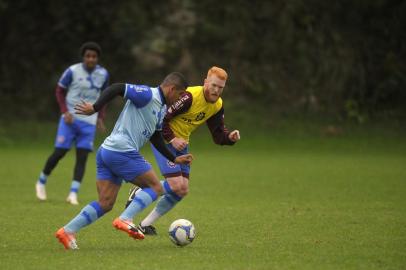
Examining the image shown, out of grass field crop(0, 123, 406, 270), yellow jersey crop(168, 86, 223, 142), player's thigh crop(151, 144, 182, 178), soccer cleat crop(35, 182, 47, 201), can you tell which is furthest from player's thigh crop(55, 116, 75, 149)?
player's thigh crop(151, 144, 182, 178)

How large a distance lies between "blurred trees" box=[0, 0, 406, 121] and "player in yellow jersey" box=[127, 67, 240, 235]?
1752 cm

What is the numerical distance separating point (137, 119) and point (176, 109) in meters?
1.20

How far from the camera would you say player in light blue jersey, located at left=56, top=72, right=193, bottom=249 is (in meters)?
7.62

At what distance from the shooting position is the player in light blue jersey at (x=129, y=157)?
25.0ft

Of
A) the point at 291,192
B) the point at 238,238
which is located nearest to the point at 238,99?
the point at 291,192

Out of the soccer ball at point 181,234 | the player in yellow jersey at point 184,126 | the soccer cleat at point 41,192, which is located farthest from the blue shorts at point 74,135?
the soccer ball at point 181,234

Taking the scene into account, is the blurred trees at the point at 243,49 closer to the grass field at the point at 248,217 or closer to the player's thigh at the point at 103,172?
the grass field at the point at 248,217

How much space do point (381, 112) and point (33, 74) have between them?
11.0m

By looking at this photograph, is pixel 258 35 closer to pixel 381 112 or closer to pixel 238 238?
pixel 381 112

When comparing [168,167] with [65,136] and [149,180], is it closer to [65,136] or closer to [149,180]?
[149,180]

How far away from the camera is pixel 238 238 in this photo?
8.59 m

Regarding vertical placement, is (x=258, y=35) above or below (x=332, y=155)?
above

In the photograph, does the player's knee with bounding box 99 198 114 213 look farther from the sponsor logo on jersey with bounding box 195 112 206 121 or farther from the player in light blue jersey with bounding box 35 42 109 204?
the player in light blue jersey with bounding box 35 42 109 204

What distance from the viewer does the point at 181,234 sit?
26.2 ft
